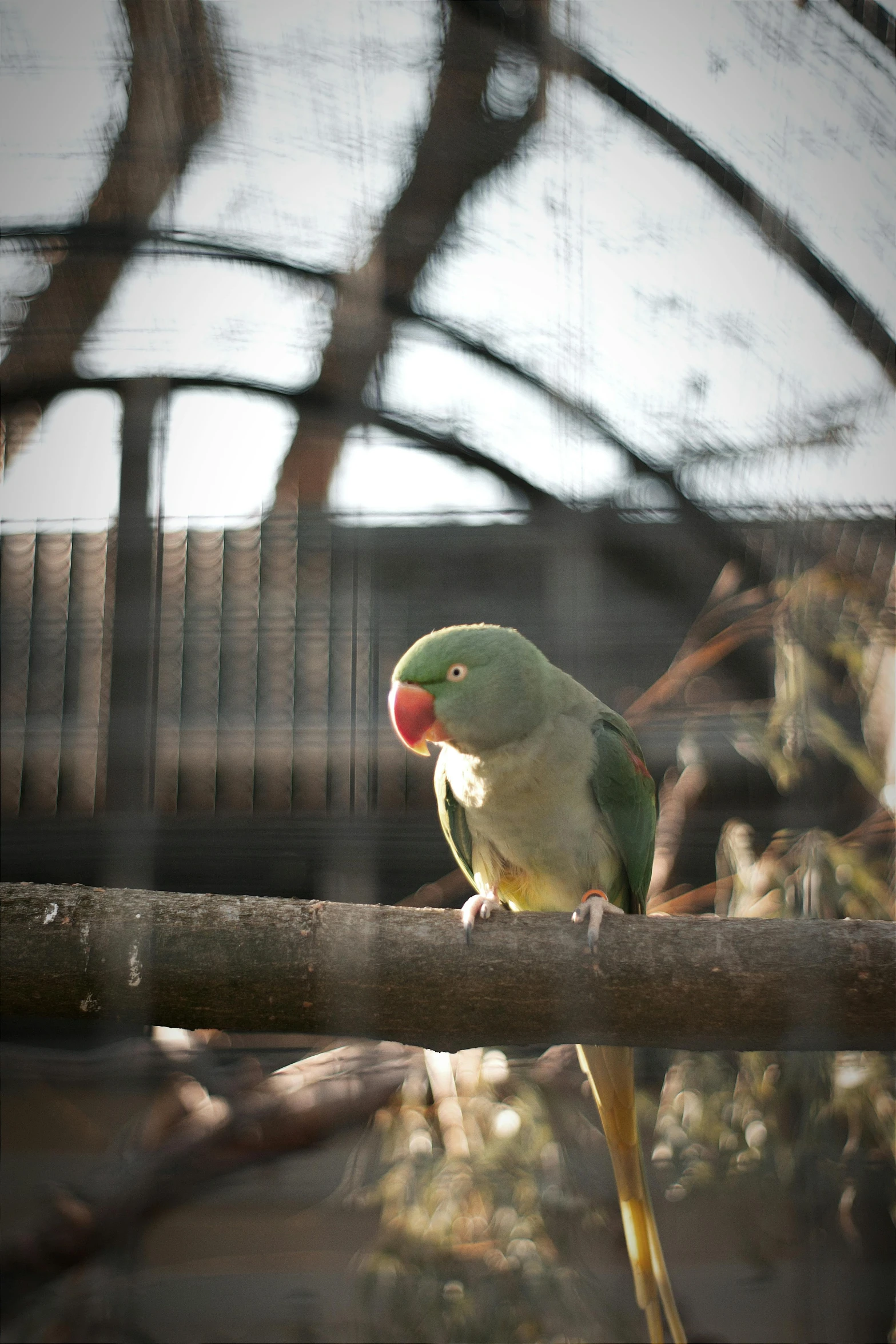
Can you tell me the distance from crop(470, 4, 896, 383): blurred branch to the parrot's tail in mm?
688

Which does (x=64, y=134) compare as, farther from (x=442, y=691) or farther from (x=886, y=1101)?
(x=886, y=1101)

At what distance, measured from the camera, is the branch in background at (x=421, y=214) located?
777mm

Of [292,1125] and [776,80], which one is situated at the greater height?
[776,80]

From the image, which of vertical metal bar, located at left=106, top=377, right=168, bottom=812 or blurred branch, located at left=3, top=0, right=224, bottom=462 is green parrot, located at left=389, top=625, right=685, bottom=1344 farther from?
blurred branch, located at left=3, top=0, right=224, bottom=462

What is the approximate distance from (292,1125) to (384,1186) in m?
0.16

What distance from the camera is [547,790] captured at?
0.84 meters

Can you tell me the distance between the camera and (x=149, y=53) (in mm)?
675

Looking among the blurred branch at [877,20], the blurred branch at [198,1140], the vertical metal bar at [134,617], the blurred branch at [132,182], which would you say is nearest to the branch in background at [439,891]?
the blurred branch at [198,1140]

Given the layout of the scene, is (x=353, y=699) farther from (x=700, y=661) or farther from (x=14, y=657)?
(x=700, y=661)

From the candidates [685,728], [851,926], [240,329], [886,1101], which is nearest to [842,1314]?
[886,1101]

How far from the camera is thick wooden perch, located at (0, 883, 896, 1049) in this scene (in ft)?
1.80

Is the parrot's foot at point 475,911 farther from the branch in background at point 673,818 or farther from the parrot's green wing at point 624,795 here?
the branch in background at point 673,818

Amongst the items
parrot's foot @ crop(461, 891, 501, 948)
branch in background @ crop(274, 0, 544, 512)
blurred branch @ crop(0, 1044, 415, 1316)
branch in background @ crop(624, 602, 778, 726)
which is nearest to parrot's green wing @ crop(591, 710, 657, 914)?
parrot's foot @ crop(461, 891, 501, 948)

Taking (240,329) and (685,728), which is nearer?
(240,329)
